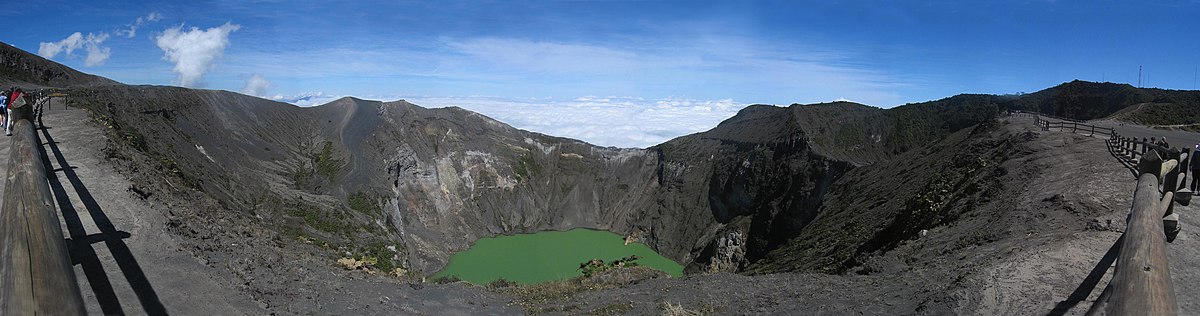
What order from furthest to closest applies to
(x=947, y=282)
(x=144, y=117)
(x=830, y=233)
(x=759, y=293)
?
(x=144, y=117) → (x=830, y=233) → (x=759, y=293) → (x=947, y=282)

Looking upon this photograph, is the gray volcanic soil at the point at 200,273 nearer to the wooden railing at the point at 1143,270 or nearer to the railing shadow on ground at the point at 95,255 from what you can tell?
the railing shadow on ground at the point at 95,255

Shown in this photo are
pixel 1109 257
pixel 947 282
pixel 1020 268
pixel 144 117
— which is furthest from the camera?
pixel 144 117

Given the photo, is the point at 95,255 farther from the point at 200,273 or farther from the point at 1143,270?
the point at 1143,270

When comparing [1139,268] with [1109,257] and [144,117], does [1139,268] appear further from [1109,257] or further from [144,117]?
[144,117]

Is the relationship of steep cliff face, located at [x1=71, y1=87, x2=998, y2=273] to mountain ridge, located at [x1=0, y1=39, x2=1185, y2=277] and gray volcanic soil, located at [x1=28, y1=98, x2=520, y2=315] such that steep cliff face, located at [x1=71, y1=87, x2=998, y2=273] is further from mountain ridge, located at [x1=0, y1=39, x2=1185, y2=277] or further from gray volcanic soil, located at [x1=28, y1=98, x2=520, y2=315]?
gray volcanic soil, located at [x1=28, y1=98, x2=520, y2=315]

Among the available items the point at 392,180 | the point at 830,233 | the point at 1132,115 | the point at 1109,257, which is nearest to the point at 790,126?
the point at 1132,115

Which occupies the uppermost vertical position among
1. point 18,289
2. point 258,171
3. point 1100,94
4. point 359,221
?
point 1100,94

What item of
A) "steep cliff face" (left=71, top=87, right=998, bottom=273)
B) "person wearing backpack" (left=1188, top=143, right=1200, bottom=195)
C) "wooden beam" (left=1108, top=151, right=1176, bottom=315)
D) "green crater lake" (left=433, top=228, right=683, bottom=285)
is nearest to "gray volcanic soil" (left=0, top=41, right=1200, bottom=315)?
→ "steep cliff face" (left=71, top=87, right=998, bottom=273)

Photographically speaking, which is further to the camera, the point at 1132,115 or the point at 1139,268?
the point at 1132,115
